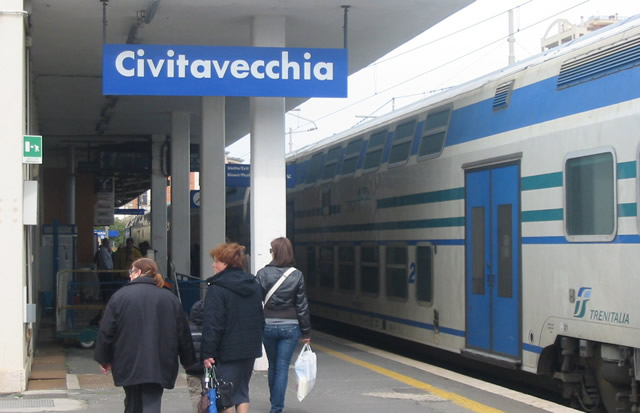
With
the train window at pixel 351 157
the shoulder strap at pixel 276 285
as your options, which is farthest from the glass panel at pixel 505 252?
the train window at pixel 351 157

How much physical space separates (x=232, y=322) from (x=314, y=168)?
478 inches

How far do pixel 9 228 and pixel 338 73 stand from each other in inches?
167

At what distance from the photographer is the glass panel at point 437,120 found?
12570 millimetres

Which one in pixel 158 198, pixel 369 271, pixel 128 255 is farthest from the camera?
pixel 158 198

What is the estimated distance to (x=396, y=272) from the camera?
14531 millimetres

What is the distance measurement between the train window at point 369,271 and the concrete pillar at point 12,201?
702cm

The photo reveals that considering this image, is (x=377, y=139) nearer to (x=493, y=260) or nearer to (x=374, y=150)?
(x=374, y=150)

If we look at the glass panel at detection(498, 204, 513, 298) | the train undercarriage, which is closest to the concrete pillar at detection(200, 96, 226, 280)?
the glass panel at detection(498, 204, 513, 298)

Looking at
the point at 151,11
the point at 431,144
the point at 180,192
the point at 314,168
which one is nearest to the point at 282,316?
the point at 151,11

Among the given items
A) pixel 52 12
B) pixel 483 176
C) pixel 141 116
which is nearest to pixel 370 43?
pixel 483 176

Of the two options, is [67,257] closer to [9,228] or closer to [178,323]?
[9,228]

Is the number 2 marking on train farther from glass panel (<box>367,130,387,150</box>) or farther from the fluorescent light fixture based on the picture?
the fluorescent light fixture

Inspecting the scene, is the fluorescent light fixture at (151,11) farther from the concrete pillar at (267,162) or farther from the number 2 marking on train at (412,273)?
the number 2 marking on train at (412,273)

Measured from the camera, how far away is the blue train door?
10.4 meters
